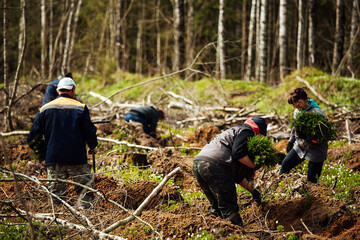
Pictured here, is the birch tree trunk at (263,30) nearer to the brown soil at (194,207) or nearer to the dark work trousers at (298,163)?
the brown soil at (194,207)

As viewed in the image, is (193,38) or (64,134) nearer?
(64,134)

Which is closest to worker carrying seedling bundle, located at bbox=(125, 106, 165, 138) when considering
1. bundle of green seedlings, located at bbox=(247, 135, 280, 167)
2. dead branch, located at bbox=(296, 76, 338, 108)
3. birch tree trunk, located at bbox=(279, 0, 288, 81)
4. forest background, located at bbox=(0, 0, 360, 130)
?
forest background, located at bbox=(0, 0, 360, 130)

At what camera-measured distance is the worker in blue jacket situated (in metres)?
5.55

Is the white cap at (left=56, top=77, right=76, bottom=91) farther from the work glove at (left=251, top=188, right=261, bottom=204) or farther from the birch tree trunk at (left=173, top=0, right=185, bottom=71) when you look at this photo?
the birch tree trunk at (left=173, top=0, right=185, bottom=71)

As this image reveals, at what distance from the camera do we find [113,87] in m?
22.0

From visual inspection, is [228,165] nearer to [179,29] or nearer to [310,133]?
[310,133]

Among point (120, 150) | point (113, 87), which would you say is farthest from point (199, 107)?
point (113, 87)

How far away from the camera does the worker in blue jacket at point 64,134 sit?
219 inches

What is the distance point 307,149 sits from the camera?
20.4 ft

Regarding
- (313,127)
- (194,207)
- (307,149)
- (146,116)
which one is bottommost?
(194,207)

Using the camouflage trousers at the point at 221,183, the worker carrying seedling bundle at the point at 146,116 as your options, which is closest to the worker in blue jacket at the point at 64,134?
the camouflage trousers at the point at 221,183

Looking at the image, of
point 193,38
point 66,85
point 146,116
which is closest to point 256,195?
point 66,85

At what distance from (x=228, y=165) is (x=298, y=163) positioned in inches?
94.2

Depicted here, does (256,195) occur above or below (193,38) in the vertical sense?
below
